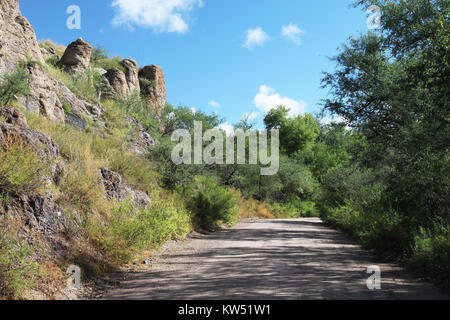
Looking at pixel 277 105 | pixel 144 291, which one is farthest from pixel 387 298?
pixel 277 105

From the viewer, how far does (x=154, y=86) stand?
37.3 metres

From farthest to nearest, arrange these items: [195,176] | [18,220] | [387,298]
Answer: [195,176], [18,220], [387,298]

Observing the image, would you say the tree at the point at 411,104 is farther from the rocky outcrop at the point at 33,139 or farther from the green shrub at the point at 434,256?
the rocky outcrop at the point at 33,139

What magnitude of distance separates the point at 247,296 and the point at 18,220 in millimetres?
3863

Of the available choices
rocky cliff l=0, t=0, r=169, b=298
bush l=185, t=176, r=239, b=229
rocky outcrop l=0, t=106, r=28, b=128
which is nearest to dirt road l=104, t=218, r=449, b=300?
rocky cliff l=0, t=0, r=169, b=298

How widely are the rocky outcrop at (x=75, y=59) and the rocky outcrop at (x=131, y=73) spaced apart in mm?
7395

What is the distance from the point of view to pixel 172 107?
122 ft

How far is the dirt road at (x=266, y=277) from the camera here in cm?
550

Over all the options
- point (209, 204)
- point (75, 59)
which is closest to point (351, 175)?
point (209, 204)

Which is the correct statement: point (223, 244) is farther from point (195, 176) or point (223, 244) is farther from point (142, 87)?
point (142, 87)

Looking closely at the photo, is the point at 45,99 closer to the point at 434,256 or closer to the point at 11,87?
the point at 11,87
